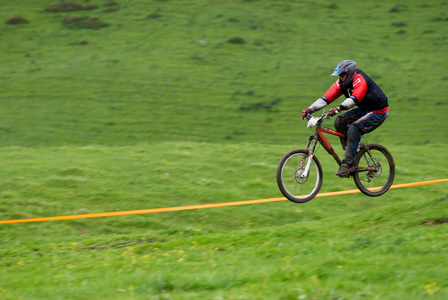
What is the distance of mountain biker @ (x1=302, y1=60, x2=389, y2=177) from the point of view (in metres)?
11.9

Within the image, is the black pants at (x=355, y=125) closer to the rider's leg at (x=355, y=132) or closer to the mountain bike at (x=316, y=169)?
the rider's leg at (x=355, y=132)

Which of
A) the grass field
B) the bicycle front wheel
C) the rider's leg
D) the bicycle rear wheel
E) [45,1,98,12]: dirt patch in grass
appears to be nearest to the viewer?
the grass field

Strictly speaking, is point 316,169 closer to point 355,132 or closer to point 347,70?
point 355,132

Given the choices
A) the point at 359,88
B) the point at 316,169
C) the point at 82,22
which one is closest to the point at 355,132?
the point at 359,88

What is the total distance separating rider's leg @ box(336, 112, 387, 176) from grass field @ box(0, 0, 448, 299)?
1.39 meters

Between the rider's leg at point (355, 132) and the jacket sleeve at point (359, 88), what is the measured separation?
1.98 ft

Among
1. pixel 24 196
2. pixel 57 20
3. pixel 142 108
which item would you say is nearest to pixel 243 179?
pixel 24 196

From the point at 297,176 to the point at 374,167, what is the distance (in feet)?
6.36

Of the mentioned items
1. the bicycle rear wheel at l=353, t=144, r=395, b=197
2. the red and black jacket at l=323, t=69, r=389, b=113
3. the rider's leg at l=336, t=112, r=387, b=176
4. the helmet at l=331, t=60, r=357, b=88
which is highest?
the helmet at l=331, t=60, r=357, b=88

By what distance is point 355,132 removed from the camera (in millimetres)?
12297

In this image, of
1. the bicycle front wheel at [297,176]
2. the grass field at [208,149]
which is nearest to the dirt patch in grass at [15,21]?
the grass field at [208,149]

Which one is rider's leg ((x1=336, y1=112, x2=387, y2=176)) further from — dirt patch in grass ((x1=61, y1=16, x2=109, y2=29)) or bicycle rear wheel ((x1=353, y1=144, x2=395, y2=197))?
dirt patch in grass ((x1=61, y1=16, x2=109, y2=29))

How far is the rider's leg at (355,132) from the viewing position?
40.3 ft

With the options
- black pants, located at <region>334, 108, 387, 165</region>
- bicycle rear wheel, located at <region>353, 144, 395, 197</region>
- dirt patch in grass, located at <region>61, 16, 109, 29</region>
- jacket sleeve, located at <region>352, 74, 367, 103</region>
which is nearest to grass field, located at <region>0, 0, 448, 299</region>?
bicycle rear wheel, located at <region>353, 144, 395, 197</region>
